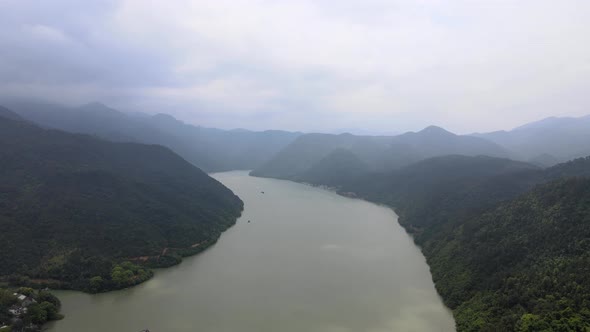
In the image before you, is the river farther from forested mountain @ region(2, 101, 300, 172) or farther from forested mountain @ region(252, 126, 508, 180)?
forested mountain @ region(2, 101, 300, 172)

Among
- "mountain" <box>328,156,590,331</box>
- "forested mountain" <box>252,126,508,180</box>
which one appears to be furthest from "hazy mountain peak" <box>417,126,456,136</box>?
"mountain" <box>328,156,590,331</box>

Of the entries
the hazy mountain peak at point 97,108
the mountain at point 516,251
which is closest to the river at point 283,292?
the mountain at point 516,251

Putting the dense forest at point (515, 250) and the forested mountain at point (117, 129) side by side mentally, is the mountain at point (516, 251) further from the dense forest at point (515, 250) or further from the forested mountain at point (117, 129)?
the forested mountain at point (117, 129)

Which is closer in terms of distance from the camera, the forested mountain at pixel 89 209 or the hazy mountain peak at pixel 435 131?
the forested mountain at pixel 89 209

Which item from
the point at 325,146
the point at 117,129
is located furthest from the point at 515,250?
the point at 117,129

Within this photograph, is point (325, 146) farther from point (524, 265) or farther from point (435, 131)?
point (524, 265)
